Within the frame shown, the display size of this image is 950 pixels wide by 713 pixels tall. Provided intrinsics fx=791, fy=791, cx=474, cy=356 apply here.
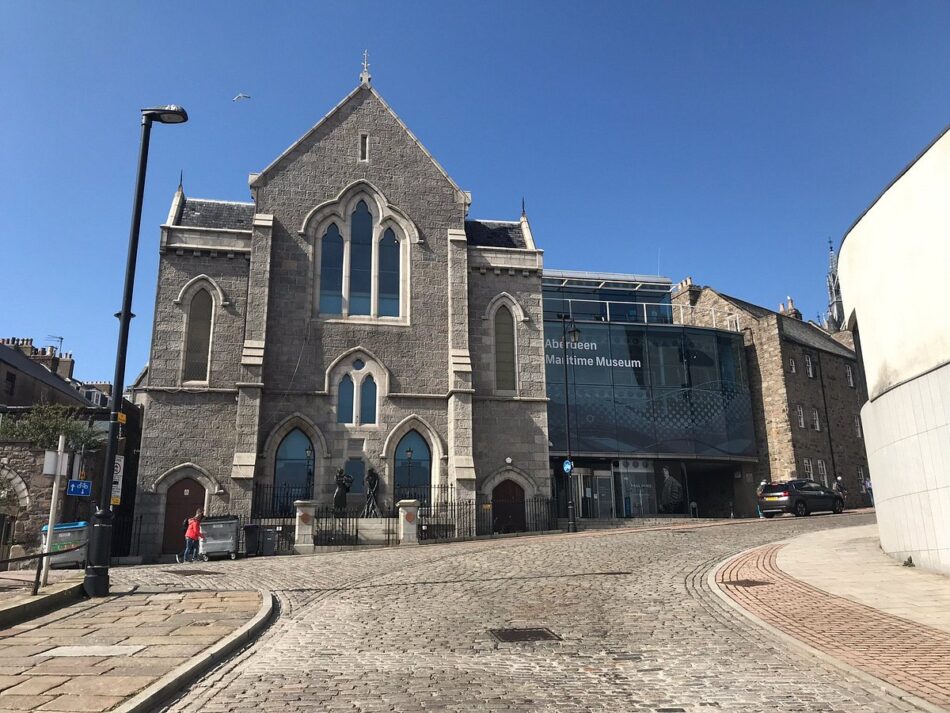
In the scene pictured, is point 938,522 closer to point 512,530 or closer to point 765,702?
point 765,702

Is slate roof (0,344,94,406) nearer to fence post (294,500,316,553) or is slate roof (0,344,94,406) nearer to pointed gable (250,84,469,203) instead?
pointed gable (250,84,469,203)

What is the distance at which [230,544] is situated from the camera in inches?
864

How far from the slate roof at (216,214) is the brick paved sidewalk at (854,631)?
80.8ft

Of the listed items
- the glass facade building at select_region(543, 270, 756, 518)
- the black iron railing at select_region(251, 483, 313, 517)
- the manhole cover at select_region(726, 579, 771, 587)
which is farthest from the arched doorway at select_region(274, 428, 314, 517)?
the manhole cover at select_region(726, 579, 771, 587)

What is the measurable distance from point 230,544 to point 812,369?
33.1 meters

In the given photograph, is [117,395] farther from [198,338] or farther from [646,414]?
[646,414]

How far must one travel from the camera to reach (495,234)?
35.0 meters

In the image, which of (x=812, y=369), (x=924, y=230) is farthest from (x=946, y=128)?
(x=812, y=369)

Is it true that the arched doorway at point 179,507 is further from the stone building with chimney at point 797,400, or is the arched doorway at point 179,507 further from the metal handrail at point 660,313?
the stone building with chimney at point 797,400

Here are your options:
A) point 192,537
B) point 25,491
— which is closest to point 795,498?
point 192,537

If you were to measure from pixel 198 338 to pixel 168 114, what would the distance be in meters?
16.0

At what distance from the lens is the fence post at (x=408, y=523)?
24656 millimetres

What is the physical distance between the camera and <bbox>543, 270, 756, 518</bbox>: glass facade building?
37.4m

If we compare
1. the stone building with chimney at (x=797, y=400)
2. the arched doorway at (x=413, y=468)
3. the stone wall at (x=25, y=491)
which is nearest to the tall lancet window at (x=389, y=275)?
the arched doorway at (x=413, y=468)
